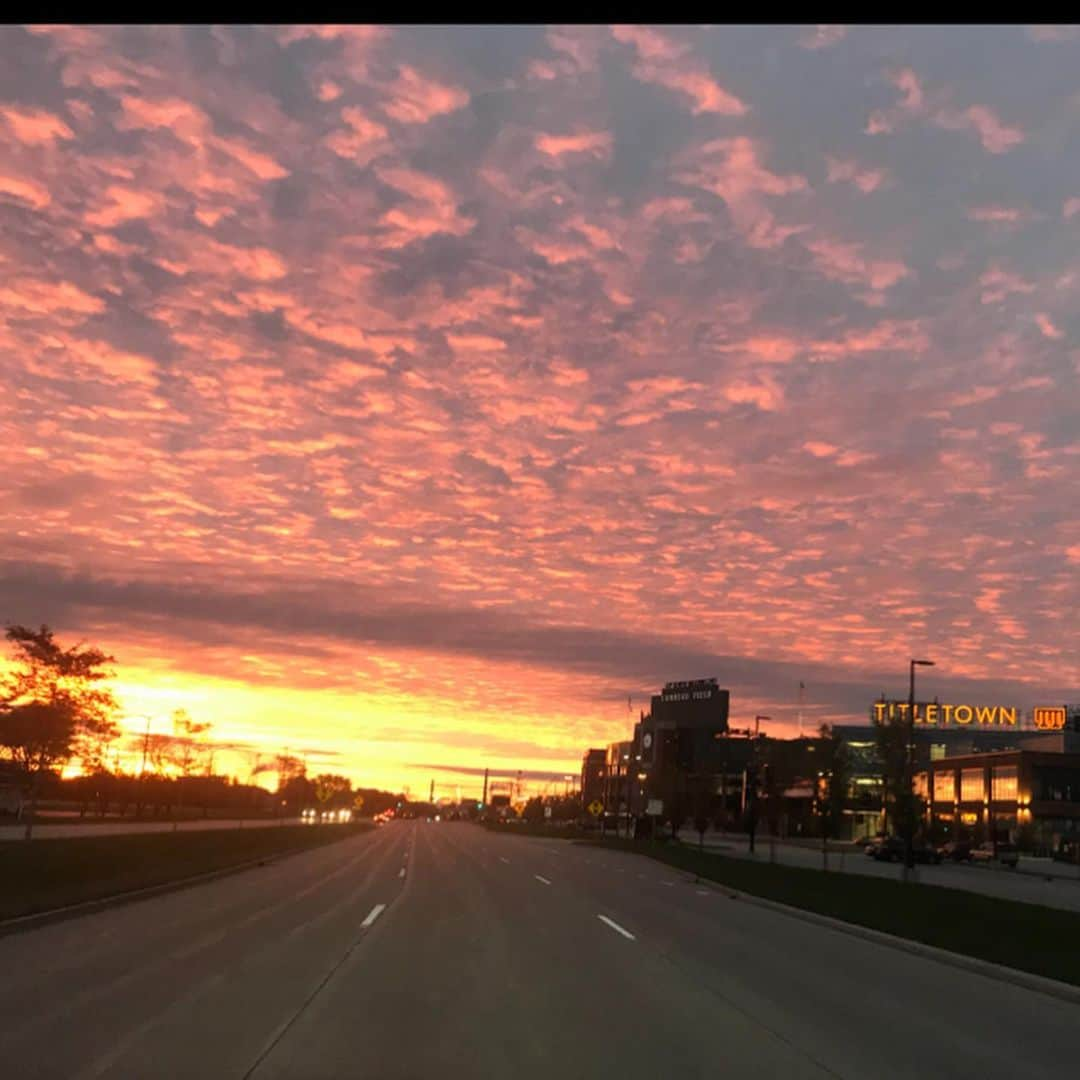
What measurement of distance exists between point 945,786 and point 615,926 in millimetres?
126295

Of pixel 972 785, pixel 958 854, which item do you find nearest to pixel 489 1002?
pixel 958 854

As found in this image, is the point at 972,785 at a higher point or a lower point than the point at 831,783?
higher

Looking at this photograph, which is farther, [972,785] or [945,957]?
[972,785]

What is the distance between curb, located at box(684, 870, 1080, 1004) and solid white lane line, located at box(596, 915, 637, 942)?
4499 mm

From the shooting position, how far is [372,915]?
70.1ft

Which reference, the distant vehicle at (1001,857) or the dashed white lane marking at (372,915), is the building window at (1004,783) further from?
the dashed white lane marking at (372,915)

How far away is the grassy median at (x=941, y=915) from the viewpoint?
55.2ft

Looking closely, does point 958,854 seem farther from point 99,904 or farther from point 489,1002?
point 489,1002

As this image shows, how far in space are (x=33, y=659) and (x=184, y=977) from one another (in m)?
29.6

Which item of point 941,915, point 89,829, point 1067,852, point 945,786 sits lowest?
point 89,829

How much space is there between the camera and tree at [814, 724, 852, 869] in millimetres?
53062

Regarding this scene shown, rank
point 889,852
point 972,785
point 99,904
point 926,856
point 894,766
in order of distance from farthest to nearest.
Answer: point 972,785, point 889,852, point 926,856, point 894,766, point 99,904

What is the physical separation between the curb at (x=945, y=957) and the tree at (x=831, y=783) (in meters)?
27.3
